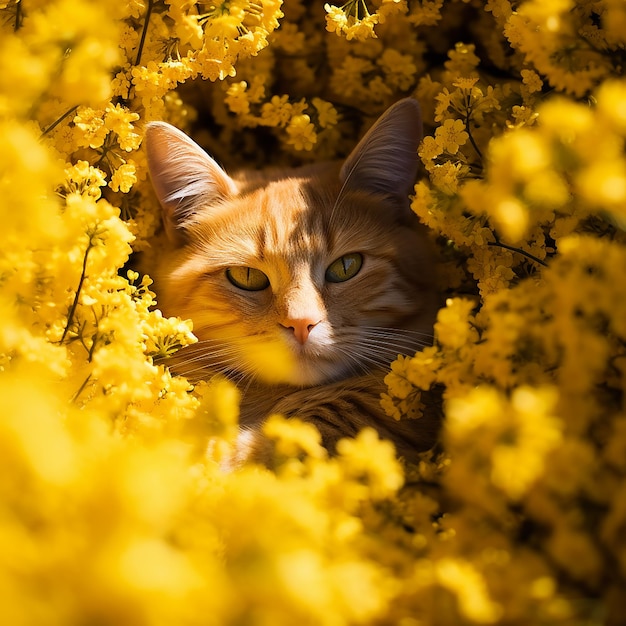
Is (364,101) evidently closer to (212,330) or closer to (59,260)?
(212,330)

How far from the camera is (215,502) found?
0.91 m

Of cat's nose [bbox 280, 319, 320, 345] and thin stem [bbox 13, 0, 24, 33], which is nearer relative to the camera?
thin stem [bbox 13, 0, 24, 33]

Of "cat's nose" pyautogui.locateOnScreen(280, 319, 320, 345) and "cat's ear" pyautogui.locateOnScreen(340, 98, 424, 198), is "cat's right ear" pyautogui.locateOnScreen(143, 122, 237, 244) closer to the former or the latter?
"cat's ear" pyautogui.locateOnScreen(340, 98, 424, 198)

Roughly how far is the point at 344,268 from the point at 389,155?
0.30 m

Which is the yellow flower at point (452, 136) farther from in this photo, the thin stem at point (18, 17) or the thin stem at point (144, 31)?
the thin stem at point (18, 17)

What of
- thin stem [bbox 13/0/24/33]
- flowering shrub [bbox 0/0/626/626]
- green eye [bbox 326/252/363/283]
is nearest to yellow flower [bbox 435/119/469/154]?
flowering shrub [bbox 0/0/626/626]

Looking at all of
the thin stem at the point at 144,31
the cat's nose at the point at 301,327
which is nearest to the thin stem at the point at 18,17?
the thin stem at the point at 144,31

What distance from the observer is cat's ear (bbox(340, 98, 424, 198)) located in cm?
162

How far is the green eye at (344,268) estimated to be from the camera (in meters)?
1.62

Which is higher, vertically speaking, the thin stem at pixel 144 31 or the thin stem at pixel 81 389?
the thin stem at pixel 144 31

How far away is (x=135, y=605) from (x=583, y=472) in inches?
19.2

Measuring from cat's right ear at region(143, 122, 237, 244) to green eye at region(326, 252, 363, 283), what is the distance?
0.34 meters

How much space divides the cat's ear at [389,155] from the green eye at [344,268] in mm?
191

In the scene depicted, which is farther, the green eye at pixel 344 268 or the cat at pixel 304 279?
the green eye at pixel 344 268
